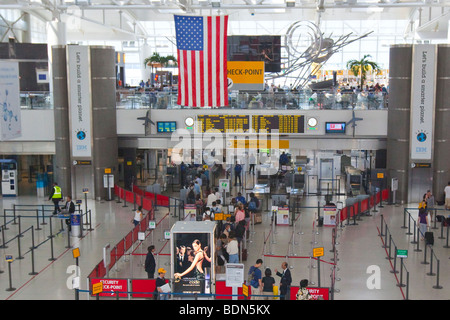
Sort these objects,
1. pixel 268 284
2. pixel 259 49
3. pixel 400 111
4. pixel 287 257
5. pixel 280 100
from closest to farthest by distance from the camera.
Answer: pixel 268 284, pixel 287 257, pixel 400 111, pixel 280 100, pixel 259 49

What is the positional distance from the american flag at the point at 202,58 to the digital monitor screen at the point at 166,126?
10.1 meters

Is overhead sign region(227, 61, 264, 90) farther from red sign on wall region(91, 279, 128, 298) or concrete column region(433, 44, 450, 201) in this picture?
red sign on wall region(91, 279, 128, 298)

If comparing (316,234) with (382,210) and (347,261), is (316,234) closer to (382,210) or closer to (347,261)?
(347,261)

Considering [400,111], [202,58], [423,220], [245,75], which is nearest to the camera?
[202,58]

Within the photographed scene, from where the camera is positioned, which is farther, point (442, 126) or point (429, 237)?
point (442, 126)

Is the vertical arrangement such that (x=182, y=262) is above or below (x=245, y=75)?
below

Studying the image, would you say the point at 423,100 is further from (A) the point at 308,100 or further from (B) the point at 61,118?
(B) the point at 61,118

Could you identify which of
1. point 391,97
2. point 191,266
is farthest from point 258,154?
point 191,266

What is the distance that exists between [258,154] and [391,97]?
410 inches

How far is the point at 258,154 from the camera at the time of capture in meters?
35.4

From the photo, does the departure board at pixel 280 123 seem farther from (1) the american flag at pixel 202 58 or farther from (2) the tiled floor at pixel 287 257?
(1) the american flag at pixel 202 58

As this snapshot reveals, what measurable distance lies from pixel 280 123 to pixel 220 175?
6.63 m

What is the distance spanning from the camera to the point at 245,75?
27.4 metres

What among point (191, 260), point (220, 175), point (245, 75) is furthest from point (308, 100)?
point (191, 260)
